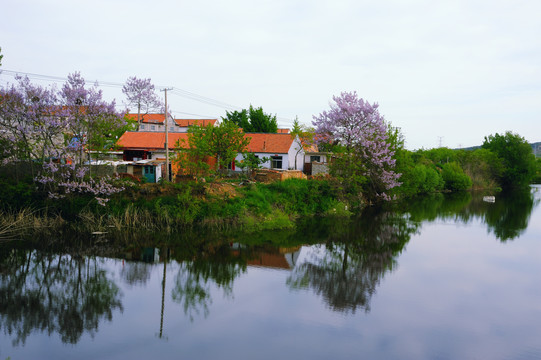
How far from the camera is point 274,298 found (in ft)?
56.0

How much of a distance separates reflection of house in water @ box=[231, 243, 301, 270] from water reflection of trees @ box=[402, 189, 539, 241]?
1765 centimetres

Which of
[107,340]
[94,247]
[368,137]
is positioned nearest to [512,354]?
[107,340]

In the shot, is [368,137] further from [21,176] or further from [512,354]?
[21,176]

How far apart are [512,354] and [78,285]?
1858 centimetres

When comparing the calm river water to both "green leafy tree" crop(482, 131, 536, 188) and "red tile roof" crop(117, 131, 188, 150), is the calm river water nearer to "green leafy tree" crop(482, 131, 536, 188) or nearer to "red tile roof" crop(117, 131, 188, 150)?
"red tile roof" crop(117, 131, 188, 150)

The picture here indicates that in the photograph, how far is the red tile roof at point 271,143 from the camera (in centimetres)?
4484

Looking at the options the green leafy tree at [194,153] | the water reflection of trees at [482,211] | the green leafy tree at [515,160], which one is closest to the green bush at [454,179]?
the water reflection of trees at [482,211]

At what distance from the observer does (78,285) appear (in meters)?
18.7

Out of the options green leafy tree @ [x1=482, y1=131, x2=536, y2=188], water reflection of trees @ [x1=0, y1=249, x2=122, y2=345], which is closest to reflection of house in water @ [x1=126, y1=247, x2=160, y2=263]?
water reflection of trees @ [x1=0, y1=249, x2=122, y2=345]

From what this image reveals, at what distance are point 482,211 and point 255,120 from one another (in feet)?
124

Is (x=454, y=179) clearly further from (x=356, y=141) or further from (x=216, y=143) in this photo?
(x=216, y=143)

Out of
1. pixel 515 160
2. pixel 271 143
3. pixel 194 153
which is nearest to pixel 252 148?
pixel 271 143

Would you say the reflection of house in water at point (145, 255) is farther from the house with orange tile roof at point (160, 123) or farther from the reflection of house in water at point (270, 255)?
the house with orange tile roof at point (160, 123)

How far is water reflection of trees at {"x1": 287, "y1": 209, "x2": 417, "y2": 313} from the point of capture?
17914 millimetres
